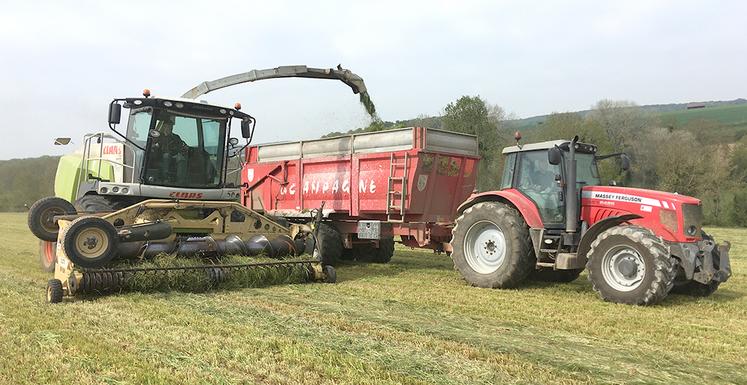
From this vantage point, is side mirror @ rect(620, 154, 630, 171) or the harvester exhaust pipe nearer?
the harvester exhaust pipe

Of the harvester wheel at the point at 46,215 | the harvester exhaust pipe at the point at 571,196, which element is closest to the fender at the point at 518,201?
the harvester exhaust pipe at the point at 571,196

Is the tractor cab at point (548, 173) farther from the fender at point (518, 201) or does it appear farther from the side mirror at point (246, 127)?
the side mirror at point (246, 127)

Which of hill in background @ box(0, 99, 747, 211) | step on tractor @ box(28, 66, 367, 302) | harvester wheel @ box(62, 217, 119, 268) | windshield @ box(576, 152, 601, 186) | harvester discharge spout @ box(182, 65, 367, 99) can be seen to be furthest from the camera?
hill in background @ box(0, 99, 747, 211)

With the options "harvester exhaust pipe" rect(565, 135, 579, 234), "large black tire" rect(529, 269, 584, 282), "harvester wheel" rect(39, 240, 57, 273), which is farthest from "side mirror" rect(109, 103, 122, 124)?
"large black tire" rect(529, 269, 584, 282)

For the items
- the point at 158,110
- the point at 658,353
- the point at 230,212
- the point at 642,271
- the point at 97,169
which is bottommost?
the point at 658,353

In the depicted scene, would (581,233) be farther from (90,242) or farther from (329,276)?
(90,242)

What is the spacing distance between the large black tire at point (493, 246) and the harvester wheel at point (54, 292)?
15.8 ft

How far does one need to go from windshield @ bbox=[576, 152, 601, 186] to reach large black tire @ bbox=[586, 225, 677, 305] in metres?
1.02

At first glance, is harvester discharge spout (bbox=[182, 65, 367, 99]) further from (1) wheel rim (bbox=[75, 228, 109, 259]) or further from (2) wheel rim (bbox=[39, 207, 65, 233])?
(1) wheel rim (bbox=[75, 228, 109, 259])

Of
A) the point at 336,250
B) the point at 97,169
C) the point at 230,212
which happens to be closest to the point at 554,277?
the point at 336,250

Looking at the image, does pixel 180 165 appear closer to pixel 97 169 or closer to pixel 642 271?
pixel 97 169

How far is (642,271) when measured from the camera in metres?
6.50

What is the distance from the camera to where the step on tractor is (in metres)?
6.84

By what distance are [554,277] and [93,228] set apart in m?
6.10
